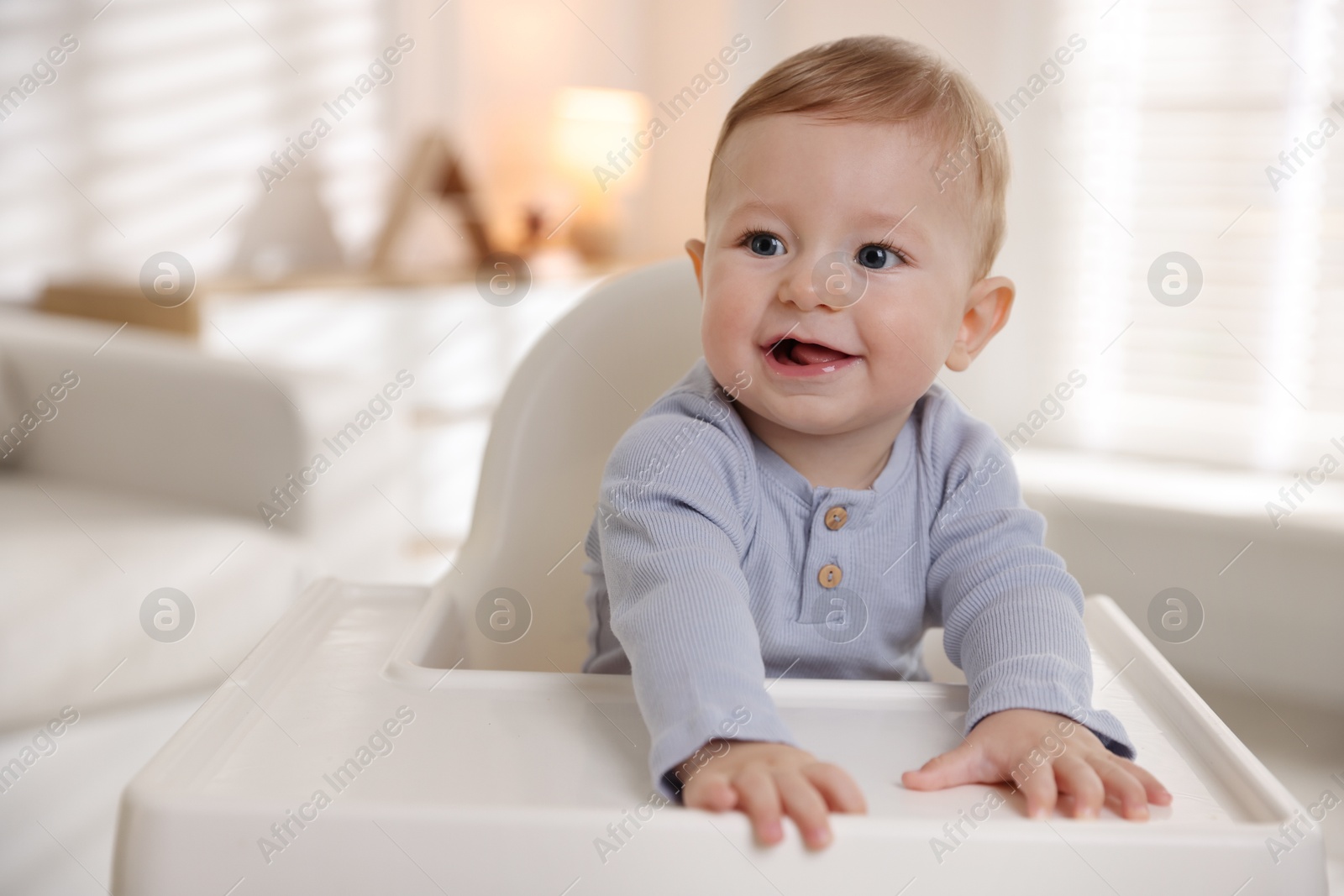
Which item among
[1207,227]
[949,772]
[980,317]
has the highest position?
[980,317]

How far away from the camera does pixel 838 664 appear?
78 cm

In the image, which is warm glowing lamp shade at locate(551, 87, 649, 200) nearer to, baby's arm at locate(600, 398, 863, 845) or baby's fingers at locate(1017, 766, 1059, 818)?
baby's arm at locate(600, 398, 863, 845)

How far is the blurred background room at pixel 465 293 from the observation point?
5.24 feet

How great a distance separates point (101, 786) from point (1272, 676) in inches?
66.1

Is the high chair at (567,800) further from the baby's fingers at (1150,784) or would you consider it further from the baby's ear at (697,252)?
the baby's ear at (697,252)

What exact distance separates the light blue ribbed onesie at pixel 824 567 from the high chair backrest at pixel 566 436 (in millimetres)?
128

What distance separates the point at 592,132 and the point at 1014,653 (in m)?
2.59

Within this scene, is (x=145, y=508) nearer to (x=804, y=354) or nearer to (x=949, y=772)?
(x=804, y=354)

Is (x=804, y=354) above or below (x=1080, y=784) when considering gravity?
above

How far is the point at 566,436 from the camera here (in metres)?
1.02

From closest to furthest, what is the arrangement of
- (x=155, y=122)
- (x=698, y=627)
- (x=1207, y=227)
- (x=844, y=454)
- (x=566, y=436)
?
(x=698, y=627) < (x=844, y=454) < (x=566, y=436) < (x=1207, y=227) < (x=155, y=122)

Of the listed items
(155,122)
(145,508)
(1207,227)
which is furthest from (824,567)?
(155,122)

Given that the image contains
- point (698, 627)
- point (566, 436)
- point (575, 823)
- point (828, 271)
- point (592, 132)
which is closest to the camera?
point (575, 823)

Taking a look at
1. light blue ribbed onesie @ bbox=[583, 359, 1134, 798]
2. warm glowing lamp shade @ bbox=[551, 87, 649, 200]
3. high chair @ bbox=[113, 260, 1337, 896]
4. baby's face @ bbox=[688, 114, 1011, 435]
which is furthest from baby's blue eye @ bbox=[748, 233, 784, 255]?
warm glowing lamp shade @ bbox=[551, 87, 649, 200]
